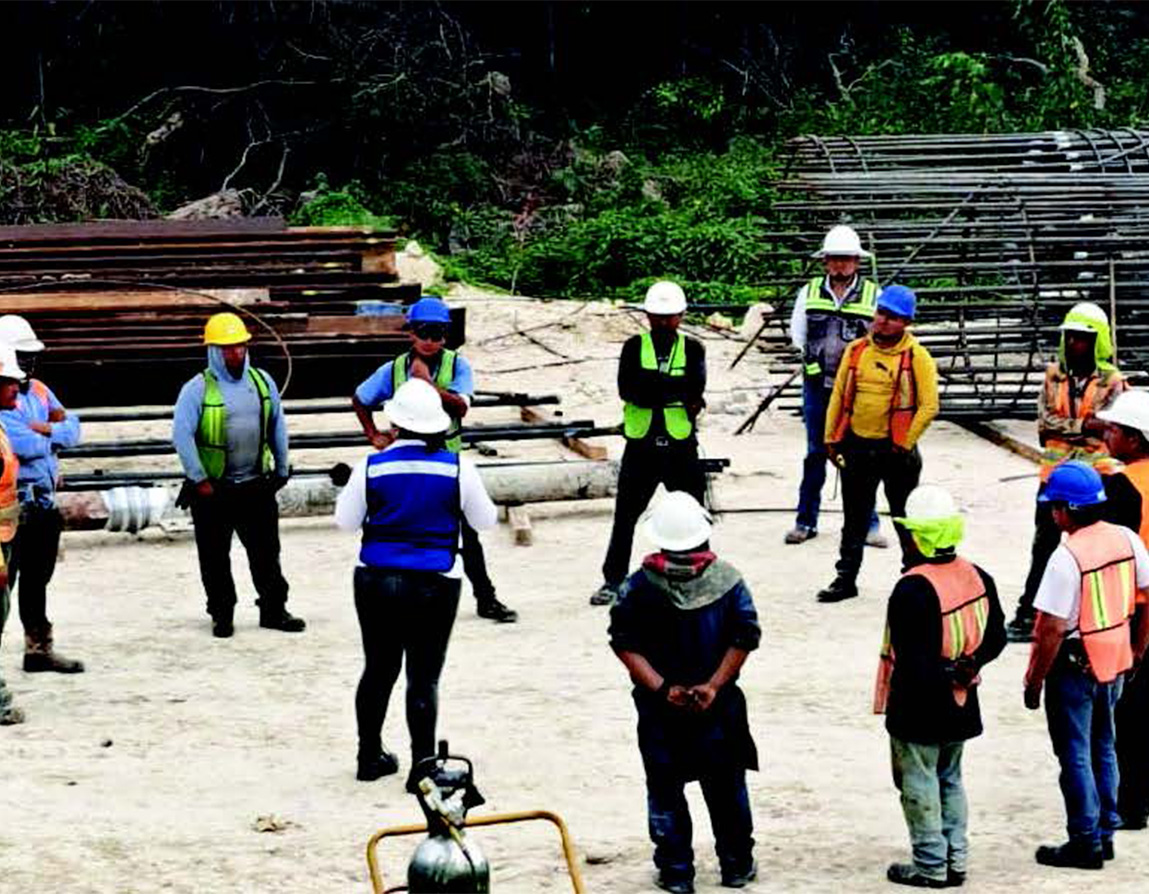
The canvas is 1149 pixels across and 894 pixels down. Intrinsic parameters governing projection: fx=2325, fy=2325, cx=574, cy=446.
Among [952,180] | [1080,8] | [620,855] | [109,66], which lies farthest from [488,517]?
[1080,8]

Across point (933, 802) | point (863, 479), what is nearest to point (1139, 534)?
point (933, 802)

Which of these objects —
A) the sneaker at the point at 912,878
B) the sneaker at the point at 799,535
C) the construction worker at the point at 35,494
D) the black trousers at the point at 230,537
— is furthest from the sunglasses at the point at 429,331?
the sneaker at the point at 912,878

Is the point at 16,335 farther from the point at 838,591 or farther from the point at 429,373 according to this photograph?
the point at 838,591

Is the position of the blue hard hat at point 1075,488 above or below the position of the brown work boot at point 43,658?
above

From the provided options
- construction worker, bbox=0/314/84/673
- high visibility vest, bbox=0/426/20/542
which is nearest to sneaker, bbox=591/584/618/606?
construction worker, bbox=0/314/84/673

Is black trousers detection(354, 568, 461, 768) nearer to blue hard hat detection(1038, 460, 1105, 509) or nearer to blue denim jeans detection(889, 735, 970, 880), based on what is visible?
blue denim jeans detection(889, 735, 970, 880)

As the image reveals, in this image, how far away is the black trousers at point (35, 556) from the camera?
11.1 metres

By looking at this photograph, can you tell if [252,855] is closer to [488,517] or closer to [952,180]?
[488,517]

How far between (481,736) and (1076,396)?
127 inches

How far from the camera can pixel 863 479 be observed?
12.6 meters

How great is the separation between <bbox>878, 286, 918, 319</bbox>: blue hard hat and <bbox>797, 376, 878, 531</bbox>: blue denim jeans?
1.38 metres

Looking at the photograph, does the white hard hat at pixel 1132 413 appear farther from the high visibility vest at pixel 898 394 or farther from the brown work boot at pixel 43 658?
the brown work boot at pixel 43 658

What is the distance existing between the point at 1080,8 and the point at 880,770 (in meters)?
26.2

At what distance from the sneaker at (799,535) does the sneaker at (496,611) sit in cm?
232
